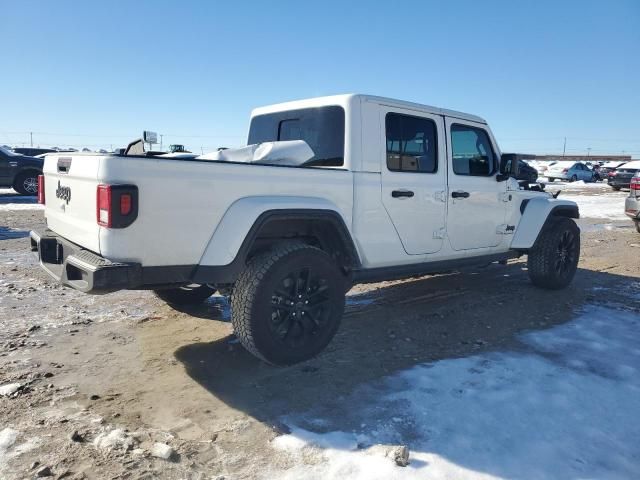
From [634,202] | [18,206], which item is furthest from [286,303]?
[18,206]

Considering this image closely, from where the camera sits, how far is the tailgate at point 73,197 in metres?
3.19

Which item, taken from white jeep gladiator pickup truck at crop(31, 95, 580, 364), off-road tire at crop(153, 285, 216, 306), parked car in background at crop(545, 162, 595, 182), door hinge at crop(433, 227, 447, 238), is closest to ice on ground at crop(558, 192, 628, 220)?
white jeep gladiator pickup truck at crop(31, 95, 580, 364)

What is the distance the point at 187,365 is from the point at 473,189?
3201mm

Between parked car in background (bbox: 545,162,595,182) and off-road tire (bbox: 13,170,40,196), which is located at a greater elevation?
parked car in background (bbox: 545,162,595,182)

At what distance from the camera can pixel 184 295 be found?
5.11 meters

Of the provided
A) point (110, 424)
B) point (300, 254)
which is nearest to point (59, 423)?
point (110, 424)

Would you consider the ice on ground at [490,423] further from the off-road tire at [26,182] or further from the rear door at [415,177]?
the off-road tire at [26,182]

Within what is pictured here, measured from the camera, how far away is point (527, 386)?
346 centimetres

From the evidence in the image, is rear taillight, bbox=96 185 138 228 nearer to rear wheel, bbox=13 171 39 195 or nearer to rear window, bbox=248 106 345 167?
rear window, bbox=248 106 345 167

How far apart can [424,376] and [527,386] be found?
0.68m

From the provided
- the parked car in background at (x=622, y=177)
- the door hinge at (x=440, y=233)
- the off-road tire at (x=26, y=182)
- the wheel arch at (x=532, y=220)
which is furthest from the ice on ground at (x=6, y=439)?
the parked car in background at (x=622, y=177)

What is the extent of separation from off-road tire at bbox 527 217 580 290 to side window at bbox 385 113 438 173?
7.00 feet

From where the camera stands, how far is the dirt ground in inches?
105

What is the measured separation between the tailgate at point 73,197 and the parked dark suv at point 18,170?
40.0 ft
